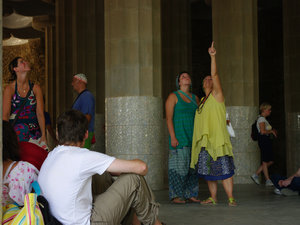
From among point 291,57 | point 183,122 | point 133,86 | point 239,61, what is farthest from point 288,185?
point 291,57

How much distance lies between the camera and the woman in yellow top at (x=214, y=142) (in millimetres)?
6824

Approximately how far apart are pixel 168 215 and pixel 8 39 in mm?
27307

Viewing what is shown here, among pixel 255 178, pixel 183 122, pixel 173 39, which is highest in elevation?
pixel 173 39

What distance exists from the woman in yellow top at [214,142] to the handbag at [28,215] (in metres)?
3.63

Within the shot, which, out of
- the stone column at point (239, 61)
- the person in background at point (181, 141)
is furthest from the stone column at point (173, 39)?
the person in background at point (181, 141)

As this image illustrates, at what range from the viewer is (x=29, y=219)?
3428mm

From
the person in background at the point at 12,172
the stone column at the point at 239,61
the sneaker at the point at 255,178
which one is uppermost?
the stone column at the point at 239,61

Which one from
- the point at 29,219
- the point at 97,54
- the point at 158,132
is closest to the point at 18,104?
the point at 29,219

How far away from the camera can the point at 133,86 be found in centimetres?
922

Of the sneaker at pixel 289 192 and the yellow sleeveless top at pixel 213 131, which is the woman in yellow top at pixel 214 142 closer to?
the yellow sleeveless top at pixel 213 131

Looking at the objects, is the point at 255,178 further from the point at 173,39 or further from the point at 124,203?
the point at 173,39

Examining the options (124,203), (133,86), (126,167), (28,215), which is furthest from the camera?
(133,86)

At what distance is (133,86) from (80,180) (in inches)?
213

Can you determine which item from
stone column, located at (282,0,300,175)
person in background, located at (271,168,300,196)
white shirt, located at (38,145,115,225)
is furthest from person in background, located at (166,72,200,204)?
stone column, located at (282,0,300,175)
